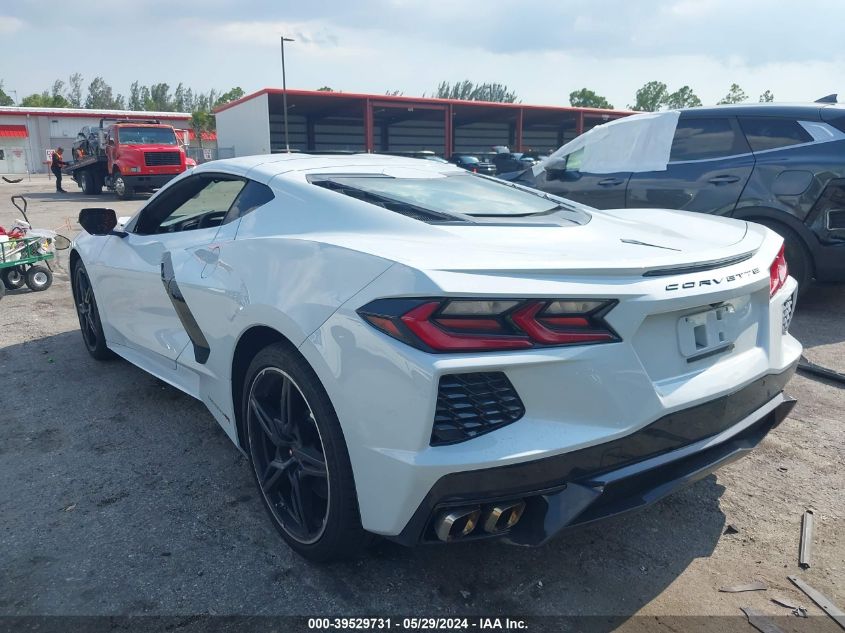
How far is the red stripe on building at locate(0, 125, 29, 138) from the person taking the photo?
53.2 metres

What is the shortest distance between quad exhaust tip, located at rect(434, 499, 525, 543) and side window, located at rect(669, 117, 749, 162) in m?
4.94

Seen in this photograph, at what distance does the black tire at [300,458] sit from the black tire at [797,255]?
4.59m

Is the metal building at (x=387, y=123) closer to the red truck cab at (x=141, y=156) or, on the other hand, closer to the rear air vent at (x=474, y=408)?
the red truck cab at (x=141, y=156)

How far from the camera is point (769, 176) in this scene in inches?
215

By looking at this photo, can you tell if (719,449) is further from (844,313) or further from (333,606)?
(844,313)

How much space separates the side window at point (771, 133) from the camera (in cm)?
539

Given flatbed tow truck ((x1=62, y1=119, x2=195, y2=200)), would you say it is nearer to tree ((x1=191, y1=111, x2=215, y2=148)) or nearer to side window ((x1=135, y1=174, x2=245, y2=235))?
side window ((x1=135, y1=174, x2=245, y2=235))

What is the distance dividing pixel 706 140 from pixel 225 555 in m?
5.41

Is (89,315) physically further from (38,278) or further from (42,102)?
(42,102)

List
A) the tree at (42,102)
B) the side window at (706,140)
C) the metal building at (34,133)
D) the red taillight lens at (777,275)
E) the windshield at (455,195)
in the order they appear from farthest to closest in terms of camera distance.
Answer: the tree at (42,102)
the metal building at (34,133)
the side window at (706,140)
the windshield at (455,195)
the red taillight lens at (777,275)

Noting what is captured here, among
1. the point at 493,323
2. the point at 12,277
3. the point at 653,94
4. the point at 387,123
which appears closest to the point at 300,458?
the point at 493,323

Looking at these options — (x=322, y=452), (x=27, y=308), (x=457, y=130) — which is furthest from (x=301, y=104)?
(x=322, y=452)

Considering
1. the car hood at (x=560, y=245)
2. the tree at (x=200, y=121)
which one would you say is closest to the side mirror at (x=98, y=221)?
the car hood at (x=560, y=245)

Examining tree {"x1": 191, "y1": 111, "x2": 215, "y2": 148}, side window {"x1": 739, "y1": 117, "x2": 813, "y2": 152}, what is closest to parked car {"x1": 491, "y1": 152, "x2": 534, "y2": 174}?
side window {"x1": 739, "y1": 117, "x2": 813, "y2": 152}
